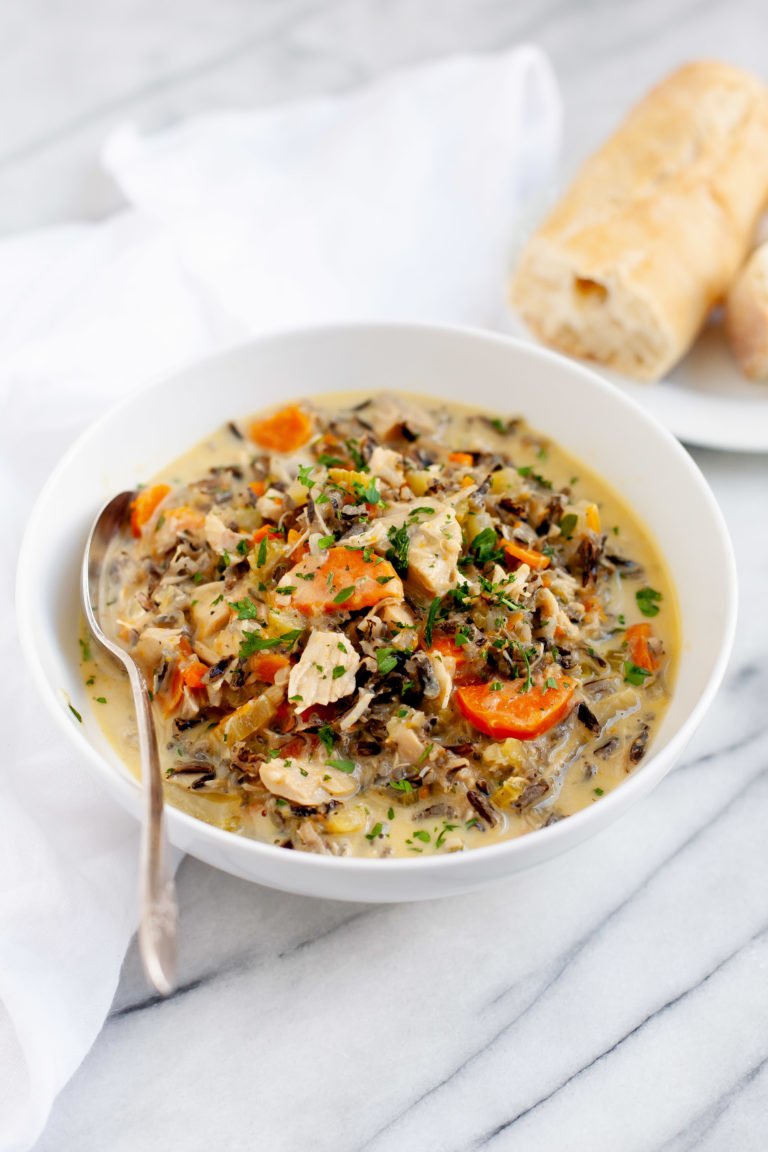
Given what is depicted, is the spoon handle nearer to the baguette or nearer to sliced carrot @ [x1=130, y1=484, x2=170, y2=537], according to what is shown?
sliced carrot @ [x1=130, y1=484, x2=170, y2=537]

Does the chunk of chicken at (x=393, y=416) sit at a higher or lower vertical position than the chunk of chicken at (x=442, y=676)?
higher

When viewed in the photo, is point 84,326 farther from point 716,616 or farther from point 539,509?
point 716,616

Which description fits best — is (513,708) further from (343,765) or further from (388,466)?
(388,466)

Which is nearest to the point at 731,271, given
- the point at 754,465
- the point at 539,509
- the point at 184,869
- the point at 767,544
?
the point at 754,465

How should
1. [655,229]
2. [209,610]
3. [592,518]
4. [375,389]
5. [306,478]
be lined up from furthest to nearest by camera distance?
[655,229]
[375,389]
[592,518]
[306,478]
[209,610]

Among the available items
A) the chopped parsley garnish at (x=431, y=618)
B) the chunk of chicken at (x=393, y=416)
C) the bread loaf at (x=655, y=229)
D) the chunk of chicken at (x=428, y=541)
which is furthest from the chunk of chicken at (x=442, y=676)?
the bread loaf at (x=655, y=229)

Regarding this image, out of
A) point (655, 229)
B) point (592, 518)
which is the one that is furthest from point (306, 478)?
point (655, 229)

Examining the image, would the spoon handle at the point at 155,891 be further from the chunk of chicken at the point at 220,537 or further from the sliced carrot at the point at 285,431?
the sliced carrot at the point at 285,431
